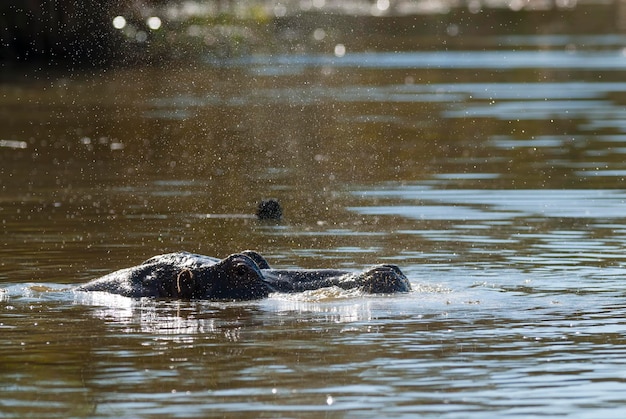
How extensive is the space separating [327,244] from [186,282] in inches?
124

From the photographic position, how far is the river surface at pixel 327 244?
26.9ft

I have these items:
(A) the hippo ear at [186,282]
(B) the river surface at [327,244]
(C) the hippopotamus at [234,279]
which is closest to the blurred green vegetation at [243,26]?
(B) the river surface at [327,244]

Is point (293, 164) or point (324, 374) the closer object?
point (324, 374)

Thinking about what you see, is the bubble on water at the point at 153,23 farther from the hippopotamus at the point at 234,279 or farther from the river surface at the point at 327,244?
the hippopotamus at the point at 234,279

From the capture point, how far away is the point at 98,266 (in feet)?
41.6

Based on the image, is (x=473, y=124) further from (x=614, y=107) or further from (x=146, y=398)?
(x=146, y=398)

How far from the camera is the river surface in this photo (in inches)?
322

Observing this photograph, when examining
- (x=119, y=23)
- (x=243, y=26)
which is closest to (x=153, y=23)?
(x=119, y=23)

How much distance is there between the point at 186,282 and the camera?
422 inches

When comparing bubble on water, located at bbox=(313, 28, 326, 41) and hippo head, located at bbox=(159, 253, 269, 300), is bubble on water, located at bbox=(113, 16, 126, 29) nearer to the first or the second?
bubble on water, located at bbox=(313, 28, 326, 41)

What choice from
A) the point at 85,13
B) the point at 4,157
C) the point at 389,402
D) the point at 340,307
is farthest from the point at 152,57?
the point at 389,402

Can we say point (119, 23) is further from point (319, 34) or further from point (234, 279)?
point (234, 279)

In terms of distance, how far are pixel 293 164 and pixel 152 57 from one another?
822 inches

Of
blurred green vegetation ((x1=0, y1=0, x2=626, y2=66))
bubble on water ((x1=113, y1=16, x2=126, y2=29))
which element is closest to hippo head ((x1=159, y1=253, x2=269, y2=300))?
blurred green vegetation ((x1=0, y1=0, x2=626, y2=66))
